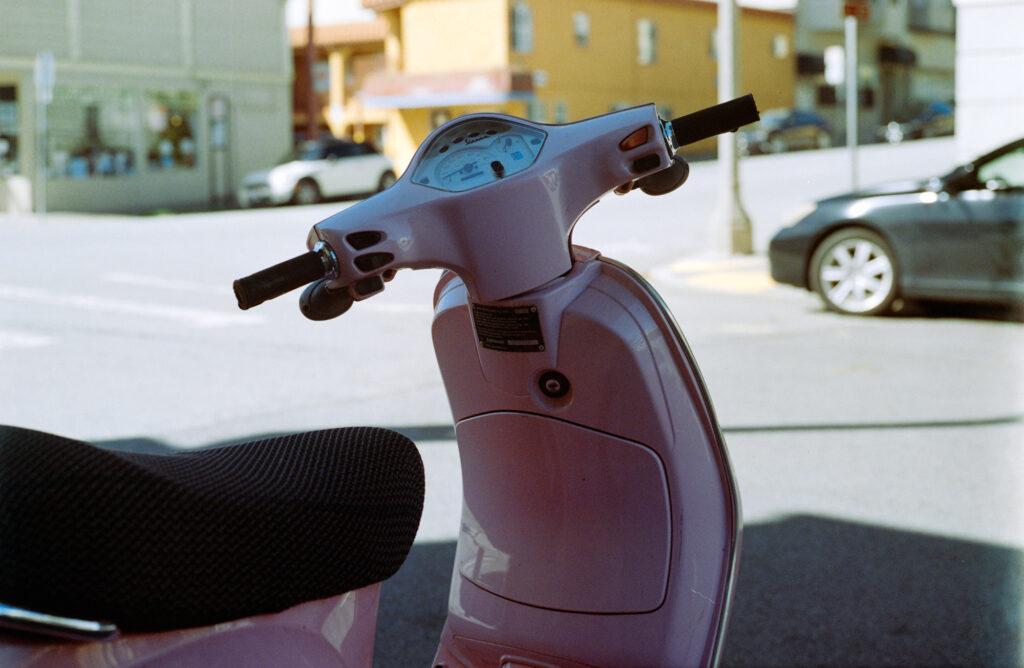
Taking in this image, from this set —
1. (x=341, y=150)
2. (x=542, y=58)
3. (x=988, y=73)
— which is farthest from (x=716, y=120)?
(x=542, y=58)

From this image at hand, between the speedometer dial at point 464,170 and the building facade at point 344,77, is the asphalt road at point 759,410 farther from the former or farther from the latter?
the building facade at point 344,77

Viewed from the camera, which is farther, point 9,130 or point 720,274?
point 9,130

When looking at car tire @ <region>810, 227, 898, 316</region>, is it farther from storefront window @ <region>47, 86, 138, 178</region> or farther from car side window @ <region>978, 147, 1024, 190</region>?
storefront window @ <region>47, 86, 138, 178</region>

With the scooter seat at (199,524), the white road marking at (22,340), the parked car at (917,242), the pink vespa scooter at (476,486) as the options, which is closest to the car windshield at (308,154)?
the white road marking at (22,340)

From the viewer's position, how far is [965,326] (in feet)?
30.2

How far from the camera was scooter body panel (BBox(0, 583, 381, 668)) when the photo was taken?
1.26 metres

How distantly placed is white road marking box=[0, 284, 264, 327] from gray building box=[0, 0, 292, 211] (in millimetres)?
12885

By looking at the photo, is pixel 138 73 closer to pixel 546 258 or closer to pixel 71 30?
pixel 71 30

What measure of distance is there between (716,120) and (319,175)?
25.8m

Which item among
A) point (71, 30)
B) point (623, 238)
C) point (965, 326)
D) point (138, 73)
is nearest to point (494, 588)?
point (965, 326)

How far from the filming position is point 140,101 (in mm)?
29406

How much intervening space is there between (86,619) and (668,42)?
1466 inches

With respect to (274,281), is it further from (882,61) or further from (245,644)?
(882,61)

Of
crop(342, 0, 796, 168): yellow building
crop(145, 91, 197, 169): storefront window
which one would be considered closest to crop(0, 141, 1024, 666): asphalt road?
crop(145, 91, 197, 169): storefront window
